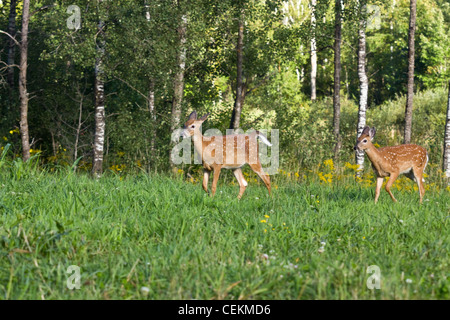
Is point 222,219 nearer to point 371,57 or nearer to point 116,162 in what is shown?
point 116,162

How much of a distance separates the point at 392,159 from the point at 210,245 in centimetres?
503

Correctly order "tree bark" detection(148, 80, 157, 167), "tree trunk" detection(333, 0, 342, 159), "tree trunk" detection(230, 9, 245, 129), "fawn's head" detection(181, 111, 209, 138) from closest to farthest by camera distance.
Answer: "fawn's head" detection(181, 111, 209, 138) → "tree bark" detection(148, 80, 157, 167) → "tree trunk" detection(333, 0, 342, 159) → "tree trunk" detection(230, 9, 245, 129)

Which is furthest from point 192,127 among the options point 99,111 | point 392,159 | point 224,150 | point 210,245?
point 99,111

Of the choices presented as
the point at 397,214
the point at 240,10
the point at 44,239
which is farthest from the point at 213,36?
the point at 44,239

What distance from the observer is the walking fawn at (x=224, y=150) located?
30.2 feet

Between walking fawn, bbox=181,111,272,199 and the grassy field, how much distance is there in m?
1.29

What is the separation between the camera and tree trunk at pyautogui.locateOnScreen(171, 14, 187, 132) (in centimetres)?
1451

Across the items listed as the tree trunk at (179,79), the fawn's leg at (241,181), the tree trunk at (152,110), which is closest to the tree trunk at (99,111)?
the tree trunk at (152,110)

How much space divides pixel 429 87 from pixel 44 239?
32165 mm

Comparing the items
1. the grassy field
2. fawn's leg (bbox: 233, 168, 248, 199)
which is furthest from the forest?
fawn's leg (bbox: 233, 168, 248, 199)

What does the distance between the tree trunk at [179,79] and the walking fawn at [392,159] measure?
6314 millimetres

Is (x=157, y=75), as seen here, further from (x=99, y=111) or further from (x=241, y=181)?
(x=241, y=181)

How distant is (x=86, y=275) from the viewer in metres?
4.47

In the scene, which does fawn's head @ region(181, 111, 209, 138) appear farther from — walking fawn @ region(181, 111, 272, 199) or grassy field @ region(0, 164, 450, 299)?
grassy field @ region(0, 164, 450, 299)
